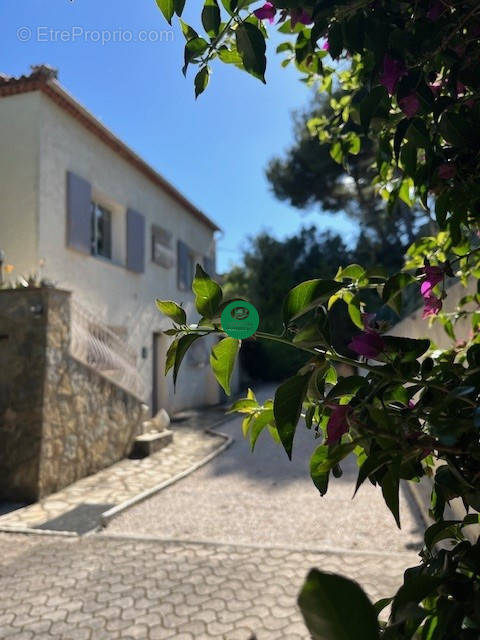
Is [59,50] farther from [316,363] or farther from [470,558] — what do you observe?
[470,558]

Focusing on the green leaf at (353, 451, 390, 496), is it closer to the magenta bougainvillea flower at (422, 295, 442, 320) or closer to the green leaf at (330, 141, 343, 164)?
the magenta bougainvillea flower at (422, 295, 442, 320)

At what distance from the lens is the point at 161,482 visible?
595 cm

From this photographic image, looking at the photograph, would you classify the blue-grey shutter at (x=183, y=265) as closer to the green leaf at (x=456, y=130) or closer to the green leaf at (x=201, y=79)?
the green leaf at (x=201, y=79)

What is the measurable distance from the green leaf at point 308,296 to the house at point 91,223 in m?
5.64

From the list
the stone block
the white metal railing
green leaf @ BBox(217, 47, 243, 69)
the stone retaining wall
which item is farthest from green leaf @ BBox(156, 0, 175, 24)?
the stone block

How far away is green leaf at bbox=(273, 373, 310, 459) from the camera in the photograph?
2.45 feet

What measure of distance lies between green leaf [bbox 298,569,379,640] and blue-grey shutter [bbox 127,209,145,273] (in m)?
8.75

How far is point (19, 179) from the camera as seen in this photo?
666cm

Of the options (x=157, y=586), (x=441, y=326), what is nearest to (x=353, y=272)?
(x=441, y=326)

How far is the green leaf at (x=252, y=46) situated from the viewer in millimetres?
1040

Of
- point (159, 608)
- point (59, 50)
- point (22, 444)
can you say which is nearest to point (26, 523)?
point (22, 444)

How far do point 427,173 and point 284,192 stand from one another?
1765 cm

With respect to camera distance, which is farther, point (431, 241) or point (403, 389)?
point (431, 241)

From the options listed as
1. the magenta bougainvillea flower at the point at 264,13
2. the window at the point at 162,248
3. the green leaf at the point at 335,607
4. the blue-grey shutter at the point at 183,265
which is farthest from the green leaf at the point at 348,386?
the blue-grey shutter at the point at 183,265
